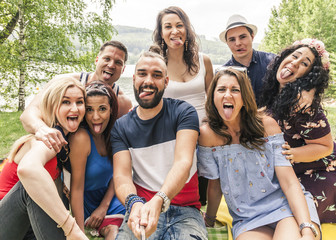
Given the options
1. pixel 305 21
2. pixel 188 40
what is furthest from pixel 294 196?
pixel 305 21

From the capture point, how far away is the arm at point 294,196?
2.25 m

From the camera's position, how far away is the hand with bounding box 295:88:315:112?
2719 mm

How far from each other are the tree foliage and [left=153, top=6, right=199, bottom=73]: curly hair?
16.0m

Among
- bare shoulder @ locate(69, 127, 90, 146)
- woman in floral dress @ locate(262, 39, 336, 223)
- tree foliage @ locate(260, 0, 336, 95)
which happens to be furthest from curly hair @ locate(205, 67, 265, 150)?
tree foliage @ locate(260, 0, 336, 95)

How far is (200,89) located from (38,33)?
36.9ft

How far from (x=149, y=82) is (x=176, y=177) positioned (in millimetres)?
918

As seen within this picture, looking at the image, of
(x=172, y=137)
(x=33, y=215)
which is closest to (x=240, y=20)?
(x=172, y=137)

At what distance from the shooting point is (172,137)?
256 centimetres

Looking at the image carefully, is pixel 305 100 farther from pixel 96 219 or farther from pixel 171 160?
pixel 96 219

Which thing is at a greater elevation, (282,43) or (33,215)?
(282,43)

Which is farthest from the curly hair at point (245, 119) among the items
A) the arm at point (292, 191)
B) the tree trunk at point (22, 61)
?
the tree trunk at point (22, 61)

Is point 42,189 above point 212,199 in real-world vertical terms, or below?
above

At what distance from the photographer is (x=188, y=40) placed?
3.61 meters

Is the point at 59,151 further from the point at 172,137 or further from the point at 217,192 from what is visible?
the point at 217,192
